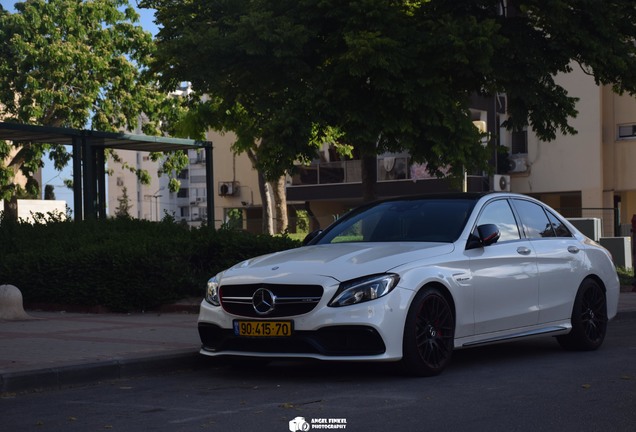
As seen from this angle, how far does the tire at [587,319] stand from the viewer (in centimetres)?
1073

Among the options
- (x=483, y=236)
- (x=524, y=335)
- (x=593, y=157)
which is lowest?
(x=524, y=335)

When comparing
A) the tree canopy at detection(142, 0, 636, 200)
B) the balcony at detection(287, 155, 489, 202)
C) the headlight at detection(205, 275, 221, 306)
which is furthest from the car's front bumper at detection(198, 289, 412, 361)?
the balcony at detection(287, 155, 489, 202)

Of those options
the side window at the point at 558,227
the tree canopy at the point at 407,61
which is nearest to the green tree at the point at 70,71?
the tree canopy at the point at 407,61

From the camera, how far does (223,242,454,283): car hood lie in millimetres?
8547

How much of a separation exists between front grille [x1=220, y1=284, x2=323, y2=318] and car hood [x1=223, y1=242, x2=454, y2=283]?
59 mm

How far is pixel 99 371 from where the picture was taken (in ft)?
29.8

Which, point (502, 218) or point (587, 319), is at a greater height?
point (502, 218)

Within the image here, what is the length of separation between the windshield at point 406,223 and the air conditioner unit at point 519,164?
34348 mm

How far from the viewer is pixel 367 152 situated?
20.0m

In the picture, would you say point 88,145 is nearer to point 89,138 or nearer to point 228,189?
point 89,138

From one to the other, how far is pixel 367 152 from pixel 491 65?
2.76m

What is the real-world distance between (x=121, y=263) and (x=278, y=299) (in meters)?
6.76

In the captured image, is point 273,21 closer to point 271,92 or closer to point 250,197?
point 271,92

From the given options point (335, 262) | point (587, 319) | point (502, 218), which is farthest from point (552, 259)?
point (335, 262)
